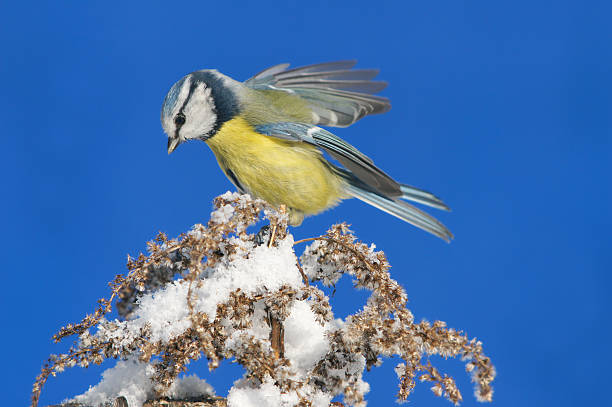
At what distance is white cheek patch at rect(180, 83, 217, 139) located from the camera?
5.73 feet

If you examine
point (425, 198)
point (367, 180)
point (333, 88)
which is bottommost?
point (367, 180)

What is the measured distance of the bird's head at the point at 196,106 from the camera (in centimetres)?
170

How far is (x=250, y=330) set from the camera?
3.69 ft

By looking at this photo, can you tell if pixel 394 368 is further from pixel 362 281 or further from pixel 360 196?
pixel 360 196

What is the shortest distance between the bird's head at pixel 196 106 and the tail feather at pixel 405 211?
20.9 inches

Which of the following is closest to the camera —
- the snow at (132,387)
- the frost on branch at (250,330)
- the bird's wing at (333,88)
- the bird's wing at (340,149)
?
the frost on branch at (250,330)

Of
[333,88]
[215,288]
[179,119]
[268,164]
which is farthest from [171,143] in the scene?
[215,288]

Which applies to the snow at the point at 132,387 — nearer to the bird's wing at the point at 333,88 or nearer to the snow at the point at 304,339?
the snow at the point at 304,339

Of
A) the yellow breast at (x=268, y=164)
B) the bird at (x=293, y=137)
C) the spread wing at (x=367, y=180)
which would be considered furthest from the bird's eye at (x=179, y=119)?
the spread wing at (x=367, y=180)

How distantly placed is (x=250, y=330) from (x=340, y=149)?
2.50ft

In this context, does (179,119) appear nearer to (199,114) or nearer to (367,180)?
(199,114)

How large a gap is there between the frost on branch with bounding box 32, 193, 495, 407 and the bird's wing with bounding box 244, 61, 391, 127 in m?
0.82

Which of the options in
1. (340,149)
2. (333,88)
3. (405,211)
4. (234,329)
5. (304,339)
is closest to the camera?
(234,329)

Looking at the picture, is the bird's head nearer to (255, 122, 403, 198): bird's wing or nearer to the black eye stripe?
the black eye stripe
